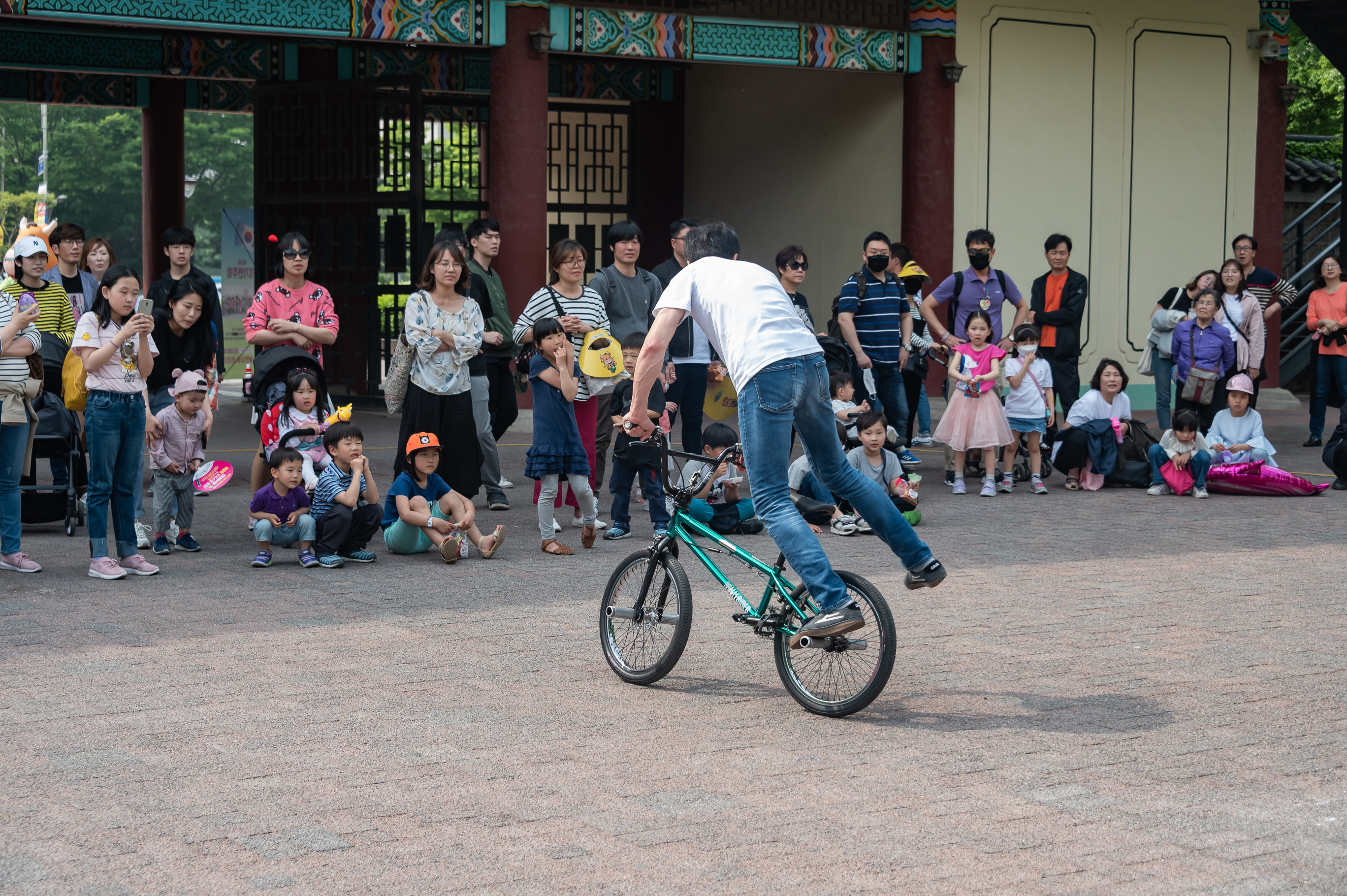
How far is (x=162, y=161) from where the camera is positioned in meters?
19.4

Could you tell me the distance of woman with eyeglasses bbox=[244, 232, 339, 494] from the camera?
8.67 meters

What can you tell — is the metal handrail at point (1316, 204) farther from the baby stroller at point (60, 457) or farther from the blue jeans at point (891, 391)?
the baby stroller at point (60, 457)

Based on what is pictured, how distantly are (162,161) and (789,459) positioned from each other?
52.8 feet

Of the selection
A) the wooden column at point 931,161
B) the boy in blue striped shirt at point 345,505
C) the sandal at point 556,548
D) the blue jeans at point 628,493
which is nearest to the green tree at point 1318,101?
the wooden column at point 931,161

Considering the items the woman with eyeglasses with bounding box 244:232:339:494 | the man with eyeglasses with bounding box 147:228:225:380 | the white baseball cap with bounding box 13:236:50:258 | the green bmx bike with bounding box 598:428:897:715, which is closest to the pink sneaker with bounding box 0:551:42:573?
the woman with eyeglasses with bounding box 244:232:339:494

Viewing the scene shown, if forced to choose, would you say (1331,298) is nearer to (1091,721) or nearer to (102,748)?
(1091,721)

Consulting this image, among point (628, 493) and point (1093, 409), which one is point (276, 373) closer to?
point (628, 493)

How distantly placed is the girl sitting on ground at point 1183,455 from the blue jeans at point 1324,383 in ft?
9.78

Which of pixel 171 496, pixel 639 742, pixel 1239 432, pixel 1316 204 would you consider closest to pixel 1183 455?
pixel 1239 432

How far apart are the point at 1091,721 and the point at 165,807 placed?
9.26 ft

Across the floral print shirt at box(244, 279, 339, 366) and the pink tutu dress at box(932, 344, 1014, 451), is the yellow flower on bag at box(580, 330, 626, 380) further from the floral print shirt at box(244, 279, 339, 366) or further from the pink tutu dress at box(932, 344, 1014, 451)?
the pink tutu dress at box(932, 344, 1014, 451)

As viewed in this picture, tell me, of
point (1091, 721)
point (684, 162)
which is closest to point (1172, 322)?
point (684, 162)

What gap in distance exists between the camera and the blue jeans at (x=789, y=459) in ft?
17.1

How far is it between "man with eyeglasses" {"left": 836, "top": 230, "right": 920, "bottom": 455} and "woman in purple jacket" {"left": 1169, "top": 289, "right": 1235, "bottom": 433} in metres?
2.24
